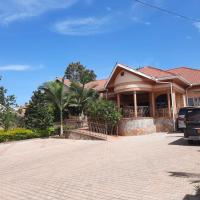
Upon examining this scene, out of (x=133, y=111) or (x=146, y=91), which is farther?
(x=146, y=91)

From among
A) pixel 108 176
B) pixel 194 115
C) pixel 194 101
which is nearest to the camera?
pixel 108 176

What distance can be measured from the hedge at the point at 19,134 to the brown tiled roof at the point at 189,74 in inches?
566

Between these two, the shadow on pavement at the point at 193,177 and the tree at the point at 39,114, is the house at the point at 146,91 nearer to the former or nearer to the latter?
the tree at the point at 39,114

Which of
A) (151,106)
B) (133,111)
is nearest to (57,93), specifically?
(133,111)

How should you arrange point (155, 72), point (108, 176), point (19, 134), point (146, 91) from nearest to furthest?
point (108, 176) < point (19, 134) < point (146, 91) < point (155, 72)

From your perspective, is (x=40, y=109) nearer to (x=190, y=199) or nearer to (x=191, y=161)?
(x=191, y=161)

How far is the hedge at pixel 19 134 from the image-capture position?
2405 centimetres

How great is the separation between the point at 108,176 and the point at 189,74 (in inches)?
946

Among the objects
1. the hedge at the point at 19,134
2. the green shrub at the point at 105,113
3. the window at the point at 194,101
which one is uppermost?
the window at the point at 194,101

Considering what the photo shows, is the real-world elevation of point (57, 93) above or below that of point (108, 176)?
above

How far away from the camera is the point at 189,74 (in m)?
31.5

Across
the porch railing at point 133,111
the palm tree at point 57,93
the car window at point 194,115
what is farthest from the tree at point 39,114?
the car window at point 194,115

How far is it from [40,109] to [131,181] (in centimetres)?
1910

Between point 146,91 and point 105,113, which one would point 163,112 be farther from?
point 105,113
